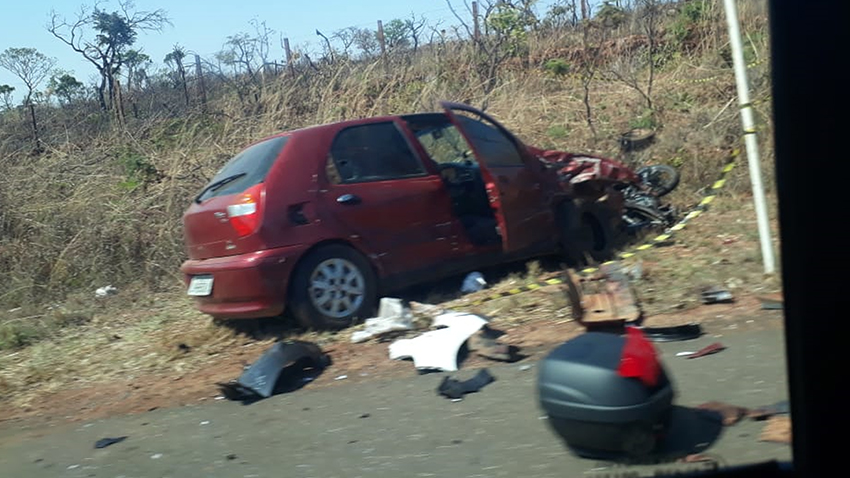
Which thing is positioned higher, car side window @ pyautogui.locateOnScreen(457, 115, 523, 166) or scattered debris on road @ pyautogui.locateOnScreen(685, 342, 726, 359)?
car side window @ pyautogui.locateOnScreen(457, 115, 523, 166)

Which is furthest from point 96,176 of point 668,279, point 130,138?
point 668,279

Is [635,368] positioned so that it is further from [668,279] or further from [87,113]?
[87,113]

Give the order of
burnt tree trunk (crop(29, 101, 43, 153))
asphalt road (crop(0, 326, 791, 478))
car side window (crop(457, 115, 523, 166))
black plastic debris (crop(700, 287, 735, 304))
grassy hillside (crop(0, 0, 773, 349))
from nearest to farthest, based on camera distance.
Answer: asphalt road (crop(0, 326, 791, 478)) → black plastic debris (crop(700, 287, 735, 304)) → car side window (crop(457, 115, 523, 166)) → grassy hillside (crop(0, 0, 773, 349)) → burnt tree trunk (crop(29, 101, 43, 153))

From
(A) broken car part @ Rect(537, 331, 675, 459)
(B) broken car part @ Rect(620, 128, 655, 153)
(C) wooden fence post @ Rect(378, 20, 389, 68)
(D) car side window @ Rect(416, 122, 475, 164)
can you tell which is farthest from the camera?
(C) wooden fence post @ Rect(378, 20, 389, 68)

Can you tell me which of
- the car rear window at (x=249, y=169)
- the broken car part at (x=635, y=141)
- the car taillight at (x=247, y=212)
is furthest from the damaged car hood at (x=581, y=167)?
the broken car part at (x=635, y=141)

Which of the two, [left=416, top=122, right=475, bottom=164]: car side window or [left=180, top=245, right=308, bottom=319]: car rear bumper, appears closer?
[left=180, top=245, right=308, bottom=319]: car rear bumper

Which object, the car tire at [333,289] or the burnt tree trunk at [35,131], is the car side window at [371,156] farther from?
the burnt tree trunk at [35,131]

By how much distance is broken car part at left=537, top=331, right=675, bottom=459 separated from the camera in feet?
12.4

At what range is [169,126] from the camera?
15.1 m

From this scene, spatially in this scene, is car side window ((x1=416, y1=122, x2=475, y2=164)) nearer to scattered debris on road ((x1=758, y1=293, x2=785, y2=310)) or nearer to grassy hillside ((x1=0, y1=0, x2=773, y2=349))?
scattered debris on road ((x1=758, y1=293, x2=785, y2=310))

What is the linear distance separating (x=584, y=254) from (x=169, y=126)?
906cm

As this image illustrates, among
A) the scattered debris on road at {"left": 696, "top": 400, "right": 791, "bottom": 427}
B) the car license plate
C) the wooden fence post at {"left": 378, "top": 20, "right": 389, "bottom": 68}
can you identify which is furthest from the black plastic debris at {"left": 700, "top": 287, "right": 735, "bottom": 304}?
the wooden fence post at {"left": 378, "top": 20, "right": 389, "bottom": 68}

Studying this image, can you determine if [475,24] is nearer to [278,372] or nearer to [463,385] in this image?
[278,372]

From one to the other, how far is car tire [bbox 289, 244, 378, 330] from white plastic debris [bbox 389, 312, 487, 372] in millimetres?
684
